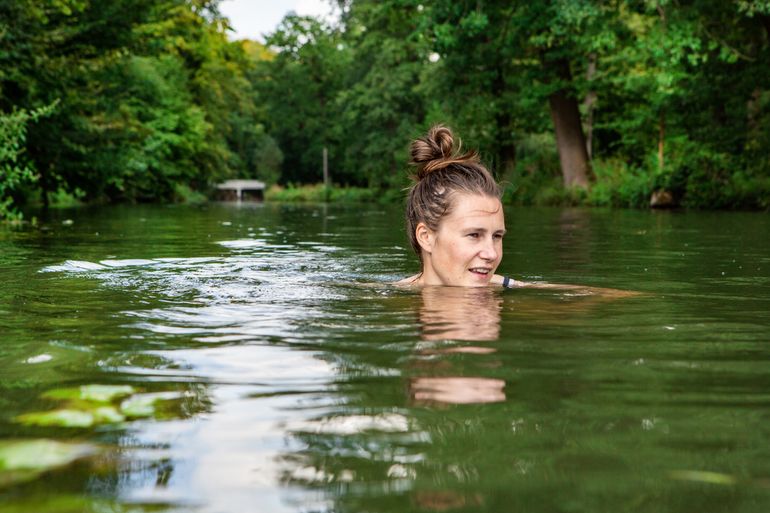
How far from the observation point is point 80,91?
20500mm

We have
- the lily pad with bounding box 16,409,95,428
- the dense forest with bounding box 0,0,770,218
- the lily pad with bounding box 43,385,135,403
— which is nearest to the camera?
the lily pad with bounding box 16,409,95,428

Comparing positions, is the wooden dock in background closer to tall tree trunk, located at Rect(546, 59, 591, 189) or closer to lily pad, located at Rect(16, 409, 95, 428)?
tall tree trunk, located at Rect(546, 59, 591, 189)

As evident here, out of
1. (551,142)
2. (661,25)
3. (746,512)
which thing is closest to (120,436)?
(746,512)

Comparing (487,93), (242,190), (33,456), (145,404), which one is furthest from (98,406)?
(242,190)

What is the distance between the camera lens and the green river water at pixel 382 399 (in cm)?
195

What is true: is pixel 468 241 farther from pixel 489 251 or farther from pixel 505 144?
pixel 505 144

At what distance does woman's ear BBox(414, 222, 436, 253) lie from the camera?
19.9 feet

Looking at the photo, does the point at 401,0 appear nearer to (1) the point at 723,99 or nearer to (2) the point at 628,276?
(1) the point at 723,99

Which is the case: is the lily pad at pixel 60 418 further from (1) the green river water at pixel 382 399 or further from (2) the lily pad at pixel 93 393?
(2) the lily pad at pixel 93 393

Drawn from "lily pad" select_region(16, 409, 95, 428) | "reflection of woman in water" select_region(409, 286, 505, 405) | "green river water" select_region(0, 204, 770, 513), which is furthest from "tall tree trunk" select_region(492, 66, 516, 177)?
"lily pad" select_region(16, 409, 95, 428)

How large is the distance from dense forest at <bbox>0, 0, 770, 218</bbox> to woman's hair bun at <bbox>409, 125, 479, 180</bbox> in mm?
278

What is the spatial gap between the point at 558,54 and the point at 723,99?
562cm

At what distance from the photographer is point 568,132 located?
2978 centimetres

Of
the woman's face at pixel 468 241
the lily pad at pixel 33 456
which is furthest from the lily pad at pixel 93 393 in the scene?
the woman's face at pixel 468 241
